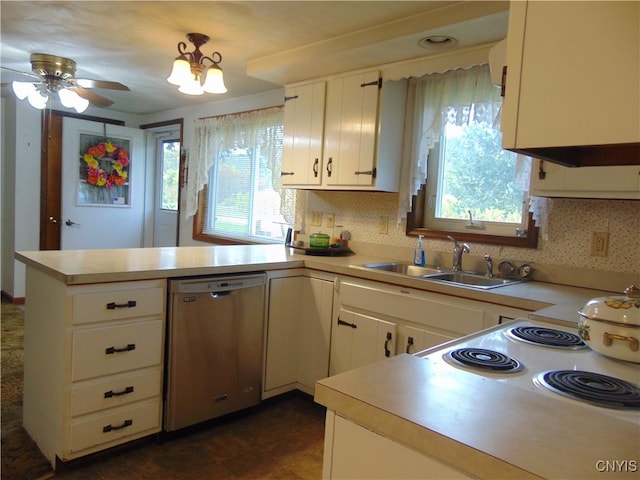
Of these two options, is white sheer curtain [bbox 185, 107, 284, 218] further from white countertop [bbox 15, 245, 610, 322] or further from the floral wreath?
white countertop [bbox 15, 245, 610, 322]

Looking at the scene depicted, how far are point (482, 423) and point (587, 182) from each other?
1601 mm

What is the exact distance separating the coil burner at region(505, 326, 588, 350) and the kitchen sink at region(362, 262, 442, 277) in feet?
4.22

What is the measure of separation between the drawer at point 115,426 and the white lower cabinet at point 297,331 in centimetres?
69

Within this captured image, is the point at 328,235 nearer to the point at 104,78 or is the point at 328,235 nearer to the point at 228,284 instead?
the point at 228,284

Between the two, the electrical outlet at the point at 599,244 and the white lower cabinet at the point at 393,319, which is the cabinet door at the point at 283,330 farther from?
the electrical outlet at the point at 599,244

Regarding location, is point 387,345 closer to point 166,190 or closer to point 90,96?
point 90,96

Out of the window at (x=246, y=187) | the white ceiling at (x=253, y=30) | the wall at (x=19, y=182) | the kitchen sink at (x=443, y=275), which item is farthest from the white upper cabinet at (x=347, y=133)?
the wall at (x=19, y=182)

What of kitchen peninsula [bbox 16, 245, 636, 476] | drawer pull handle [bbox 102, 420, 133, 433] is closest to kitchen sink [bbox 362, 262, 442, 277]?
kitchen peninsula [bbox 16, 245, 636, 476]

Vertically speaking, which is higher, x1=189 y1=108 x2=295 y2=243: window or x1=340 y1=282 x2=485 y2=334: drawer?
x1=189 y1=108 x2=295 y2=243: window

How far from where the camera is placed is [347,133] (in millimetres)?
2922

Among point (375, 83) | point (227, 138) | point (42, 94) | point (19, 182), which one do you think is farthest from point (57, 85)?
point (375, 83)

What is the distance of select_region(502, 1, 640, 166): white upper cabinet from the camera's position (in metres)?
0.66

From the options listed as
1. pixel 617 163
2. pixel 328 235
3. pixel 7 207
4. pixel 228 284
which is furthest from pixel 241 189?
pixel 617 163

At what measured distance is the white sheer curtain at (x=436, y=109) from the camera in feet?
8.30
